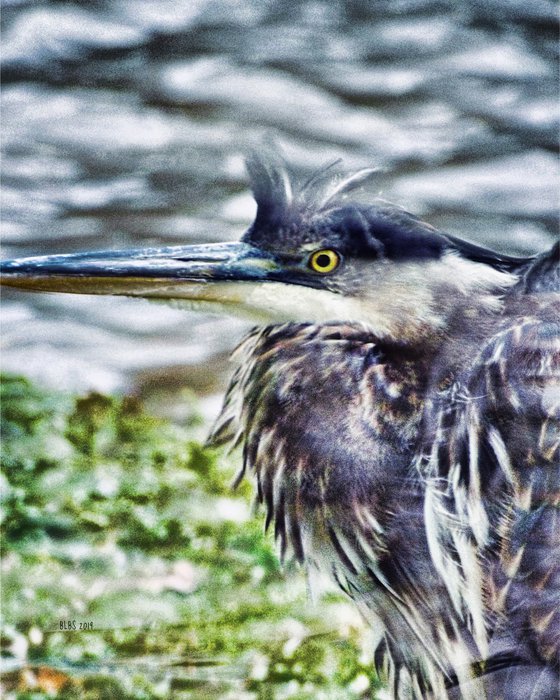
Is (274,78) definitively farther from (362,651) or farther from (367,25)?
(362,651)

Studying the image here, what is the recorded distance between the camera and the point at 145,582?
4.16 feet

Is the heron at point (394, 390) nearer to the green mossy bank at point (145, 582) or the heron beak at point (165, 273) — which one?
the heron beak at point (165, 273)

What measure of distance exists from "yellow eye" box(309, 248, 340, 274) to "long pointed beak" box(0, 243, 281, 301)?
0.05m

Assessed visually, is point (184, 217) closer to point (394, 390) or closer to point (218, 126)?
point (218, 126)

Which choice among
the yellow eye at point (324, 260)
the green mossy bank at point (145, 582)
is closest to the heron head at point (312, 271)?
the yellow eye at point (324, 260)

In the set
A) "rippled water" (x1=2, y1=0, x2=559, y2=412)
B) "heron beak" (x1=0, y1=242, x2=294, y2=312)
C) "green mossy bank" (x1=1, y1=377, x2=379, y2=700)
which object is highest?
"rippled water" (x1=2, y1=0, x2=559, y2=412)

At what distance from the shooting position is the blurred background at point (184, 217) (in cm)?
121

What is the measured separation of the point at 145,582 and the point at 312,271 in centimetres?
54

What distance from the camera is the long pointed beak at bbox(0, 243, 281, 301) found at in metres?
1.06

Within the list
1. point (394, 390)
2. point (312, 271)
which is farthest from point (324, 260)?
point (394, 390)

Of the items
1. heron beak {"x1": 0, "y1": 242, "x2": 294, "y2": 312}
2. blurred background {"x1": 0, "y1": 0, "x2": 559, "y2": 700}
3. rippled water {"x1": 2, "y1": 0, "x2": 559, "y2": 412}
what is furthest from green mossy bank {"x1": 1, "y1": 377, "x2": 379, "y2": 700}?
heron beak {"x1": 0, "y1": 242, "x2": 294, "y2": 312}

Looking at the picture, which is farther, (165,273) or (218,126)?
(218,126)

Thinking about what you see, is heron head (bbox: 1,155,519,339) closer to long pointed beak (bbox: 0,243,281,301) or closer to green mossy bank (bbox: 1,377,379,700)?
long pointed beak (bbox: 0,243,281,301)

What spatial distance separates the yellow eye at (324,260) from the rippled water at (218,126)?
0.47 ft
